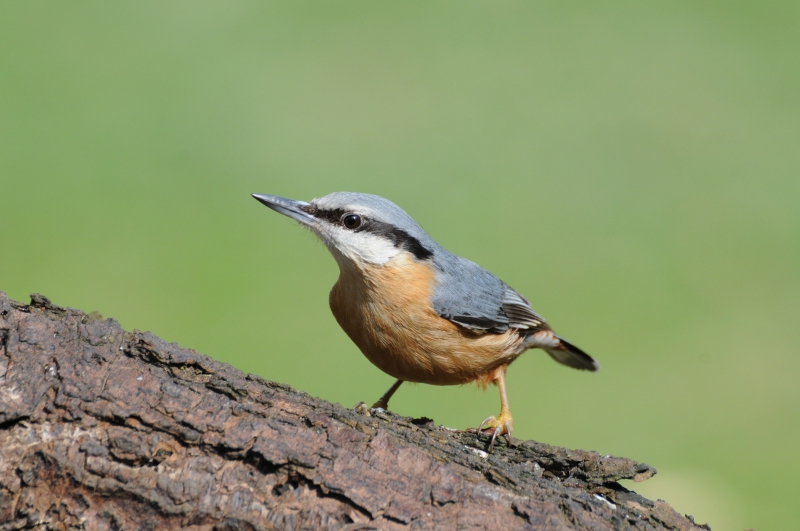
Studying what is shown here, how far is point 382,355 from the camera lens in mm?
4422

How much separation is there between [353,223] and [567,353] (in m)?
2.58

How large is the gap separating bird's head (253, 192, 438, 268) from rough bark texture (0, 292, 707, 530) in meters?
1.62

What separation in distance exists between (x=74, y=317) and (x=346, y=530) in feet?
4.51

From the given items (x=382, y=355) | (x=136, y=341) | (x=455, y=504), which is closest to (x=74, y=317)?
(x=136, y=341)

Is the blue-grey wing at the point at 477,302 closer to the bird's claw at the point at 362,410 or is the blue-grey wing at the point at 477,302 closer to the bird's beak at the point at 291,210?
the bird's beak at the point at 291,210

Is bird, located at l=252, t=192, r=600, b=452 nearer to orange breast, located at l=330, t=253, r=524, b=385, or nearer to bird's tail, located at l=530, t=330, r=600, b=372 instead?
orange breast, located at l=330, t=253, r=524, b=385

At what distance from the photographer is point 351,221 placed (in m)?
4.39

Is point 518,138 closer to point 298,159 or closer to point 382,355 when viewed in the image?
point 298,159

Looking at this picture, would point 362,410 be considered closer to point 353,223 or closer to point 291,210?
point 353,223

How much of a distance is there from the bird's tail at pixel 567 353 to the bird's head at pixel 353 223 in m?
1.65

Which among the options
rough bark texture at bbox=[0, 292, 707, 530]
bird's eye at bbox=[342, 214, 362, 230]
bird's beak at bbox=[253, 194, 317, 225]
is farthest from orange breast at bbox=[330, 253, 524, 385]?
rough bark texture at bbox=[0, 292, 707, 530]

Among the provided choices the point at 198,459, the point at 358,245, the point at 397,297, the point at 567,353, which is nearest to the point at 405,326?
the point at 397,297

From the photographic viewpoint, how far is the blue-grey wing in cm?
451

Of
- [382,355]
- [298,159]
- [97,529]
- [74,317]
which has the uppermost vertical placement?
[298,159]
